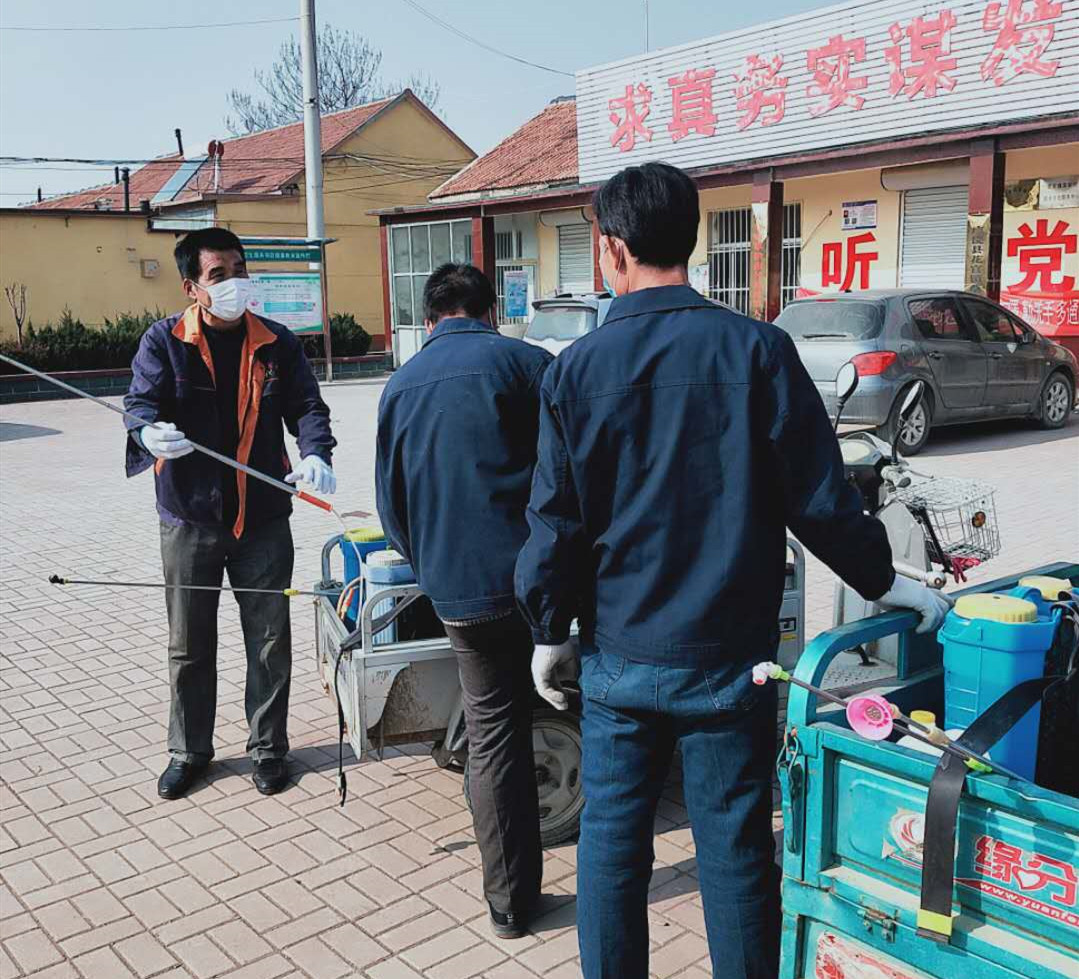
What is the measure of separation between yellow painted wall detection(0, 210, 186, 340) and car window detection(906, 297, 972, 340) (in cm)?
1913

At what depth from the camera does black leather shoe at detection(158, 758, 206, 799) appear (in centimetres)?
418

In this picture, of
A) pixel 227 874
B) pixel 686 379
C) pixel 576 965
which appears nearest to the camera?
pixel 686 379

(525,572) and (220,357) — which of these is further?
(220,357)

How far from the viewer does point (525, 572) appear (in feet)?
8.22

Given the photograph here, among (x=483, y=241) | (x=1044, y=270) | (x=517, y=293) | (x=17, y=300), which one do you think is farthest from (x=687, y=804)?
(x=17, y=300)

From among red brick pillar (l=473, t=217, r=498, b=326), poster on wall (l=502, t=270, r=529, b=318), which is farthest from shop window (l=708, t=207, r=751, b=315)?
red brick pillar (l=473, t=217, r=498, b=326)

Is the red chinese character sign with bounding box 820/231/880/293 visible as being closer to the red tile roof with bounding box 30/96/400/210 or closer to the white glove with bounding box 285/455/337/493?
the white glove with bounding box 285/455/337/493

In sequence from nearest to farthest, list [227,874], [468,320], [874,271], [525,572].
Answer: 1. [525,572]
2. [468,320]
3. [227,874]
4. [874,271]

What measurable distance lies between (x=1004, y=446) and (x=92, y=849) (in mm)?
10748

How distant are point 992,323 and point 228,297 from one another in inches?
417

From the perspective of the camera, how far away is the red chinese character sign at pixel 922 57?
14.0m

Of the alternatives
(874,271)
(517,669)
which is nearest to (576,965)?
(517,669)

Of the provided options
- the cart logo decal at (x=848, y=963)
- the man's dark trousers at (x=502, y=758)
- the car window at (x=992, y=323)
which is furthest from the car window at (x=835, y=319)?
the cart logo decal at (x=848, y=963)

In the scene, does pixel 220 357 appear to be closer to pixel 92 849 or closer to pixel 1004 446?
pixel 92 849
